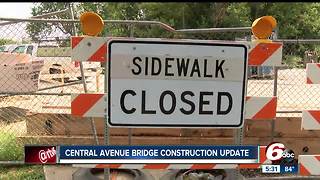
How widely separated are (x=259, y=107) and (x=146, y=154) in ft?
3.42

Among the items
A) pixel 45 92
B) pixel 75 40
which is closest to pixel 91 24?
pixel 75 40

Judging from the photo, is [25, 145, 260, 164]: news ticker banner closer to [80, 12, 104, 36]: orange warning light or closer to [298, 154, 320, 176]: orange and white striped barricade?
[298, 154, 320, 176]: orange and white striped barricade

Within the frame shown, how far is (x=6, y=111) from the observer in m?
7.81

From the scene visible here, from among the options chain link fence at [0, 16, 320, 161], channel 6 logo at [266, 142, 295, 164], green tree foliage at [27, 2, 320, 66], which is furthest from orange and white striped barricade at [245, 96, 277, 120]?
green tree foliage at [27, 2, 320, 66]

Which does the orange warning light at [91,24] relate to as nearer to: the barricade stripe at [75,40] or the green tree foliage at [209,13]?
the barricade stripe at [75,40]

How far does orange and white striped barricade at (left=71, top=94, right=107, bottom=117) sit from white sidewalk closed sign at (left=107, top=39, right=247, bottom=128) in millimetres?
150

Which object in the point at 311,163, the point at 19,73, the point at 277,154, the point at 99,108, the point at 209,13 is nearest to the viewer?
the point at 99,108

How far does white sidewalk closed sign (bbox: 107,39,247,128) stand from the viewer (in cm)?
356

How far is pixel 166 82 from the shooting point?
11.7ft

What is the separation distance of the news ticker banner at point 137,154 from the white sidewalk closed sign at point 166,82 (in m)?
0.28

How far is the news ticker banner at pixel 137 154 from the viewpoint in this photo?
377 centimetres

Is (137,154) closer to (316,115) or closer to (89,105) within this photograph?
(89,105)

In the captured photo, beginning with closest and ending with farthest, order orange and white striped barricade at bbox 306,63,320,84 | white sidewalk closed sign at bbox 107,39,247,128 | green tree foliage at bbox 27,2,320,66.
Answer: white sidewalk closed sign at bbox 107,39,247,128 → orange and white striped barricade at bbox 306,63,320,84 → green tree foliage at bbox 27,2,320,66

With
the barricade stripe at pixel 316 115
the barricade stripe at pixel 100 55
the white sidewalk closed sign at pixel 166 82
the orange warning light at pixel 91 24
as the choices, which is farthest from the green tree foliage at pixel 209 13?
the white sidewalk closed sign at pixel 166 82
